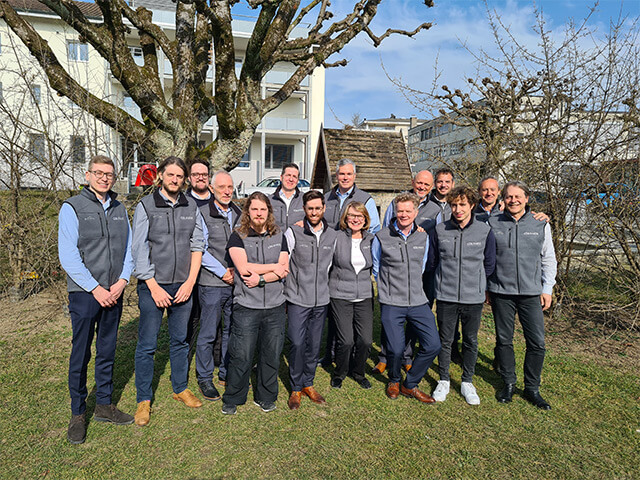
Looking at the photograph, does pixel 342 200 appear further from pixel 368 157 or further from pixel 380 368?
pixel 368 157

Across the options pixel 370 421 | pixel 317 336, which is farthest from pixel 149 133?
pixel 370 421

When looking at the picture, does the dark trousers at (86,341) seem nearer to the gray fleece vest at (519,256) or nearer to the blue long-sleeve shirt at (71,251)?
the blue long-sleeve shirt at (71,251)

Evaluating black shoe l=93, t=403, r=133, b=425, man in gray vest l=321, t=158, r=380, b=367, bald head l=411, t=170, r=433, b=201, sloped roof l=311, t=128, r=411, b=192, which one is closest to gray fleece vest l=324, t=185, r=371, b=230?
man in gray vest l=321, t=158, r=380, b=367

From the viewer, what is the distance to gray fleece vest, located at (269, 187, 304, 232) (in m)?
4.96

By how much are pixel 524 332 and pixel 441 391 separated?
992 mm

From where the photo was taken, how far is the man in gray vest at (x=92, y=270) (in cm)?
330

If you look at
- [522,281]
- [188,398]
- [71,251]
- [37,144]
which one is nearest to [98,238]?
[71,251]

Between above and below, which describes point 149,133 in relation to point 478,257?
above

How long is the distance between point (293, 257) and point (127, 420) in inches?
78.5

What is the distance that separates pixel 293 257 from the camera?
407cm

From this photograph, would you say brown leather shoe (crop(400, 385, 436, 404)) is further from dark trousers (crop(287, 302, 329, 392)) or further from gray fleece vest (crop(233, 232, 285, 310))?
gray fleece vest (crop(233, 232, 285, 310))

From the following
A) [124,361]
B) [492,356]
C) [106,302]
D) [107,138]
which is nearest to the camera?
[106,302]

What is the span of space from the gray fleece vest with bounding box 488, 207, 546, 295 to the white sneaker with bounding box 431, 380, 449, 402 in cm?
105

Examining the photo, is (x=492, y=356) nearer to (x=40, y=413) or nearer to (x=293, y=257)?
(x=293, y=257)
